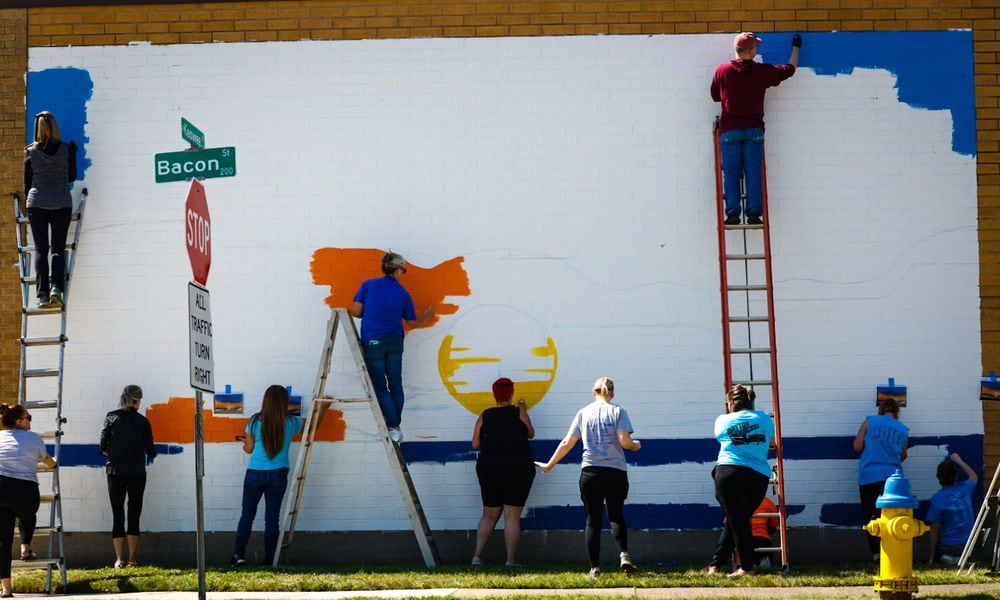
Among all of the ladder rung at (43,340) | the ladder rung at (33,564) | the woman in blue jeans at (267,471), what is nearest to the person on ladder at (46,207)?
the ladder rung at (43,340)

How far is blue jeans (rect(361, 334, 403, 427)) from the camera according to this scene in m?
12.0

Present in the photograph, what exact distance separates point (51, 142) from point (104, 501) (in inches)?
143

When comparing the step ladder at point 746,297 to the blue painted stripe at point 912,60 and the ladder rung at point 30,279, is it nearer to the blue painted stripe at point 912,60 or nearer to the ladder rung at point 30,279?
the blue painted stripe at point 912,60

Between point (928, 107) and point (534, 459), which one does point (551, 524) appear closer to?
point (534, 459)

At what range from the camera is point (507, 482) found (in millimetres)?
11656

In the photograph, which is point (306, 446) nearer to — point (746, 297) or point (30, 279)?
point (30, 279)

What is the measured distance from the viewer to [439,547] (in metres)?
12.2

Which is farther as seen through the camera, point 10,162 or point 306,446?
→ point 10,162

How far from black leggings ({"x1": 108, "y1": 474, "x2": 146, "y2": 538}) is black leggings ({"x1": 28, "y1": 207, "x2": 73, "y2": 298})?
6.54ft

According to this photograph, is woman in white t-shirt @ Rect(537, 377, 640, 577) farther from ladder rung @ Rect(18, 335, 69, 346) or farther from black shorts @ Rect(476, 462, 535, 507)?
ladder rung @ Rect(18, 335, 69, 346)

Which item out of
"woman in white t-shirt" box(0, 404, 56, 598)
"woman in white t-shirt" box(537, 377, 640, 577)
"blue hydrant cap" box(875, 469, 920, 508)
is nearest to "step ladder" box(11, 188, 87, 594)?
"woman in white t-shirt" box(0, 404, 56, 598)

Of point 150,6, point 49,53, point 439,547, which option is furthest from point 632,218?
point 49,53

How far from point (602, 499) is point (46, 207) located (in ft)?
20.2

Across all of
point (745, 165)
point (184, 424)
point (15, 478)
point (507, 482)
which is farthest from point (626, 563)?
point (15, 478)
